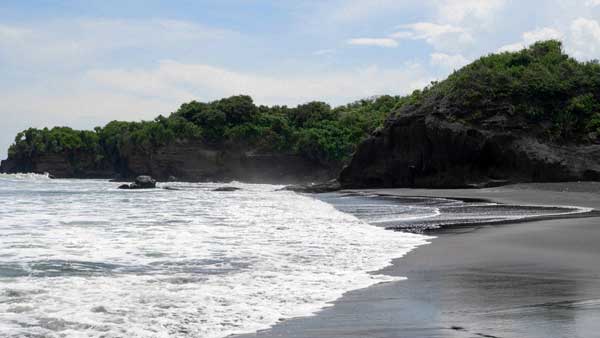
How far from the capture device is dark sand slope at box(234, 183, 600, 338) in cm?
559

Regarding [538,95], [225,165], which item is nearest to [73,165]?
[225,165]

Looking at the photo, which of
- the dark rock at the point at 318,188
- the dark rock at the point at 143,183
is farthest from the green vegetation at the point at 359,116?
the dark rock at the point at 143,183

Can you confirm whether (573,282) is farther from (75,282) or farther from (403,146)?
(403,146)

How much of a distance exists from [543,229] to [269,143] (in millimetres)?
77021

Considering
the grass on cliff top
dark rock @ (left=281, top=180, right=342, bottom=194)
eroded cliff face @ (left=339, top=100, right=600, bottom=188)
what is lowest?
dark rock @ (left=281, top=180, right=342, bottom=194)

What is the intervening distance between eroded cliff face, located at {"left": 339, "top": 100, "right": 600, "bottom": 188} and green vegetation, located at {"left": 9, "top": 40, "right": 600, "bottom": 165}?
2.87 ft

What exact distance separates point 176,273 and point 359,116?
273 ft

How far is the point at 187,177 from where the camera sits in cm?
9331

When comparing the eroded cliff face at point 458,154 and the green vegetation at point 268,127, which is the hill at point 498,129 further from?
the green vegetation at point 268,127

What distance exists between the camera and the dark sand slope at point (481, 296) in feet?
18.3

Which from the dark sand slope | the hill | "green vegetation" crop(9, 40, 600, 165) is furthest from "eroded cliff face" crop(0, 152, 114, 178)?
the dark sand slope

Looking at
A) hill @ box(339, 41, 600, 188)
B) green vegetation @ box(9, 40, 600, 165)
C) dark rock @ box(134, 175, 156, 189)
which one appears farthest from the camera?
dark rock @ box(134, 175, 156, 189)

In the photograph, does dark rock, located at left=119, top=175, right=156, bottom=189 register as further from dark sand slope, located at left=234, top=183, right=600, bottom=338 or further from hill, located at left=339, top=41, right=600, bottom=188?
dark sand slope, located at left=234, top=183, right=600, bottom=338

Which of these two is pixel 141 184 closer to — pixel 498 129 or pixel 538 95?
pixel 498 129
